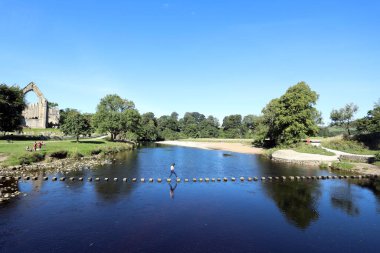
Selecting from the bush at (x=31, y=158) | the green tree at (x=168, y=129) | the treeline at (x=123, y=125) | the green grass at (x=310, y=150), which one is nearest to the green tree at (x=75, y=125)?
the treeline at (x=123, y=125)

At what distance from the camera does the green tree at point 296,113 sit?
76.3m

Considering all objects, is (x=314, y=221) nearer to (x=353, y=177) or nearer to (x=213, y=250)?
(x=213, y=250)

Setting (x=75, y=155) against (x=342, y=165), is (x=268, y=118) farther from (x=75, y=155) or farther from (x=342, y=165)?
(x=75, y=155)

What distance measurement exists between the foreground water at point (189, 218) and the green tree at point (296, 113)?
41.3m

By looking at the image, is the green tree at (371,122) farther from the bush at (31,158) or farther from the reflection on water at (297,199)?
the bush at (31,158)

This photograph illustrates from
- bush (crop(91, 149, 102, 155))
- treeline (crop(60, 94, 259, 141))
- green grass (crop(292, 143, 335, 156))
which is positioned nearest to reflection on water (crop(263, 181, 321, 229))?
green grass (crop(292, 143, 335, 156))

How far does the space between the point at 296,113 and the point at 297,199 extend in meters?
52.6

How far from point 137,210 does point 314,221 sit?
588 inches

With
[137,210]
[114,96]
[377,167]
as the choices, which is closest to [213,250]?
[137,210]

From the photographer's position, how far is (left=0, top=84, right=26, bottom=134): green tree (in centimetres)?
6156

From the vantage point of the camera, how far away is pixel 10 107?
2485 inches

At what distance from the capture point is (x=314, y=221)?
75.4ft

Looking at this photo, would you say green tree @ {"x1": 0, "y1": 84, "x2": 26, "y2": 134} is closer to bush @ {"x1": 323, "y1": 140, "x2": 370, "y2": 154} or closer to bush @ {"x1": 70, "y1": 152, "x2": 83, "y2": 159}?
bush @ {"x1": 70, "y1": 152, "x2": 83, "y2": 159}

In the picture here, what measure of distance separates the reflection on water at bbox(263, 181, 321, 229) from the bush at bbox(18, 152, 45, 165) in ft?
115
